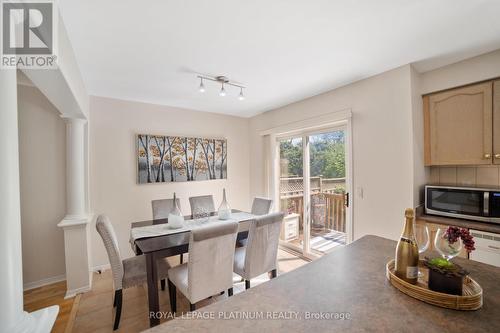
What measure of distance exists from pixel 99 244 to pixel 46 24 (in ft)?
9.09

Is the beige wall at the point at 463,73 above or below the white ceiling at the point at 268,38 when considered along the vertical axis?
below

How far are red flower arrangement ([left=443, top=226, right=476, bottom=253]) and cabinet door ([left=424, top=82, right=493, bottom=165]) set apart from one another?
5.25ft

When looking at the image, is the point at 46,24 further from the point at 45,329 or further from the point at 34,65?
the point at 45,329

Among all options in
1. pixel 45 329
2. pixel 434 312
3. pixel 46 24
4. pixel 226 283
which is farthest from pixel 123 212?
pixel 434 312

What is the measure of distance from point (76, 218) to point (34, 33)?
80.2 inches

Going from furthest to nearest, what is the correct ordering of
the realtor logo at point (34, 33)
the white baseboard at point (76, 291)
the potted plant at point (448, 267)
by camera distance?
the white baseboard at point (76, 291) < the realtor logo at point (34, 33) < the potted plant at point (448, 267)

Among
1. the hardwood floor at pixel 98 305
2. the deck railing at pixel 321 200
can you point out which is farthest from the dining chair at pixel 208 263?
the deck railing at pixel 321 200

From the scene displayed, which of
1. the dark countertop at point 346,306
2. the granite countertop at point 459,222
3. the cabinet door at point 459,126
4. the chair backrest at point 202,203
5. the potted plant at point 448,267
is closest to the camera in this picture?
the dark countertop at point 346,306

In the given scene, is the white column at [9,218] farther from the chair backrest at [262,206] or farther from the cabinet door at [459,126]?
the cabinet door at [459,126]

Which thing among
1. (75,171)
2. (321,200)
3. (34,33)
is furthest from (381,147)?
(75,171)

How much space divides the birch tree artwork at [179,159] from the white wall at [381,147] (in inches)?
84.8

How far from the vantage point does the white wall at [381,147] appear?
2248mm

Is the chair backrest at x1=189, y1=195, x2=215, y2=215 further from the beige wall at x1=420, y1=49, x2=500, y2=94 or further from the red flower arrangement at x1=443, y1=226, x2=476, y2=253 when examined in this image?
the beige wall at x1=420, y1=49, x2=500, y2=94

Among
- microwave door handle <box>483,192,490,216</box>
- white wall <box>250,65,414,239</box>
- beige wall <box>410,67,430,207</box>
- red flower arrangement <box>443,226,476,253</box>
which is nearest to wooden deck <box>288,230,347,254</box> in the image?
white wall <box>250,65,414,239</box>
